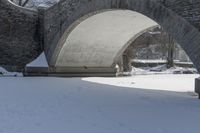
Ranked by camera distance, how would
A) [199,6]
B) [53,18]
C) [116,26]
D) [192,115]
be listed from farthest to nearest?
[53,18]
[116,26]
[199,6]
[192,115]

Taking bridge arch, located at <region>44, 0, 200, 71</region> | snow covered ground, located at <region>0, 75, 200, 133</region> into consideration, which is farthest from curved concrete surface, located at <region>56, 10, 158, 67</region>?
snow covered ground, located at <region>0, 75, 200, 133</region>

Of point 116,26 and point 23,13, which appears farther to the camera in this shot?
point 23,13

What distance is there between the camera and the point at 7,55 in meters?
19.4

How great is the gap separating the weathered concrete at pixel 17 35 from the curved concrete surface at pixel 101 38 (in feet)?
6.19

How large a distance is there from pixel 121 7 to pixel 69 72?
8.11 m

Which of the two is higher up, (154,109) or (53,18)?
(53,18)

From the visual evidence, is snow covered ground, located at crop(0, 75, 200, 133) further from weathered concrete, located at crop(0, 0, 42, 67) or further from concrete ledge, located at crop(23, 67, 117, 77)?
weathered concrete, located at crop(0, 0, 42, 67)

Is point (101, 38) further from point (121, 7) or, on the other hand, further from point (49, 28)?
point (121, 7)

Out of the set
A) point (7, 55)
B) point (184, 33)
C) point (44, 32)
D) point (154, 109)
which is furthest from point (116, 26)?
point (154, 109)

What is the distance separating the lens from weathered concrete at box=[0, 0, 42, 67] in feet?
63.4

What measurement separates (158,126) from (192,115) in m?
1.15

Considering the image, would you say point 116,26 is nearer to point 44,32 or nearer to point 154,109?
point 44,32

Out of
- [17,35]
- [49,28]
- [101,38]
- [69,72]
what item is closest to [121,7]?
[101,38]

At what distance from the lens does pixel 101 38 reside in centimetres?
1811
